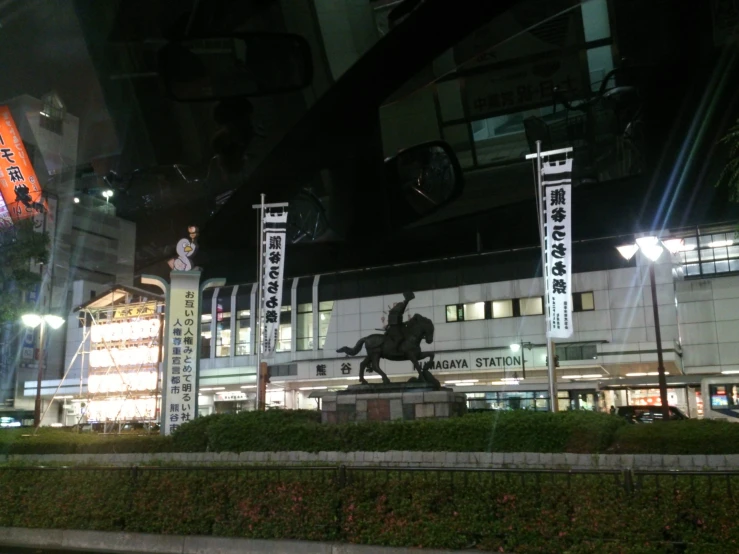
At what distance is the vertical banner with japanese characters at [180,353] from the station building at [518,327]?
37.9ft

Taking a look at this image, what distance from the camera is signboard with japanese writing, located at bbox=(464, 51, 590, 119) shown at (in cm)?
4209

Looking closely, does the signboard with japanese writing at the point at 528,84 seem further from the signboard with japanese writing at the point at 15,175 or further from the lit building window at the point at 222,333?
the signboard with japanese writing at the point at 15,175

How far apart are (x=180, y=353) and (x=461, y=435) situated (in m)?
8.96

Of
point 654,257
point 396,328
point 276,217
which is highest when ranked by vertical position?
point 276,217

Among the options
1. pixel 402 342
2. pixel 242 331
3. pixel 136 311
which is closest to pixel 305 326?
pixel 242 331

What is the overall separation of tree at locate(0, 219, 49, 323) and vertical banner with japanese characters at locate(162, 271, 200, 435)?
20.6ft

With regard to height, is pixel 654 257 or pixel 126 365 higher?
pixel 654 257

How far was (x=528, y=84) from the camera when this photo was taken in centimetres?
4331

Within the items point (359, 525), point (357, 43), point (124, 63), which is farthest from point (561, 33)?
point (359, 525)

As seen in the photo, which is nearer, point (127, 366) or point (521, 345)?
point (127, 366)

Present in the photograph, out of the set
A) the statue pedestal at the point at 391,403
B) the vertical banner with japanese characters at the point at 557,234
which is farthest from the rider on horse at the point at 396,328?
the vertical banner with japanese characters at the point at 557,234

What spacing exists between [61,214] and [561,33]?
40.9 meters

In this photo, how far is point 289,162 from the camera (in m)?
50.1

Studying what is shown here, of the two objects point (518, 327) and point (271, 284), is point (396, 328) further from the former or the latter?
point (518, 327)
